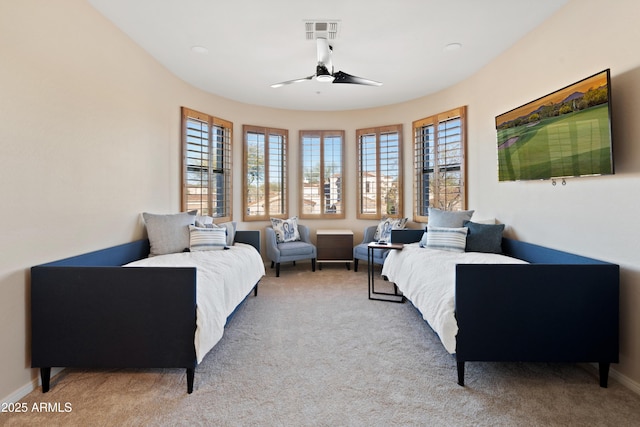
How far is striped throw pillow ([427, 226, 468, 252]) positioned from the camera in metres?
3.37

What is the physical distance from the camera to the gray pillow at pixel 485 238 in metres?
3.25

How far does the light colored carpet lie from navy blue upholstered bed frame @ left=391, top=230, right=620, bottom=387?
0.70ft

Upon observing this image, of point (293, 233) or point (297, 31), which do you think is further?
point (293, 233)

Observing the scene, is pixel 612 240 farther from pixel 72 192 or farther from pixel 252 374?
Answer: pixel 72 192

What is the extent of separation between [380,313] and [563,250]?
1693 millimetres

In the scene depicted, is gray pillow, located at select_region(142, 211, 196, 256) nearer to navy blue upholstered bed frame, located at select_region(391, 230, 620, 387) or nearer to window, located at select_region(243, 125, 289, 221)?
window, located at select_region(243, 125, 289, 221)

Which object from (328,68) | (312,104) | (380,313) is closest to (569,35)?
(328,68)

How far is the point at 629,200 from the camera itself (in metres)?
1.98

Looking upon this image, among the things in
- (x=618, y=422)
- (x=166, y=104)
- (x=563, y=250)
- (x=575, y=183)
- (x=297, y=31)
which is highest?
(x=297, y=31)

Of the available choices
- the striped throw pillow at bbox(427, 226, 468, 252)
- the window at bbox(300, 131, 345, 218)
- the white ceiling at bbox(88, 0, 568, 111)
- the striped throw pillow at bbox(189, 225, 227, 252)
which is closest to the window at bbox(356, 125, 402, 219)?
the window at bbox(300, 131, 345, 218)

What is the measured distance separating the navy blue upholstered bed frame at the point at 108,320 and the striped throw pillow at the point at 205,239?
4.94ft

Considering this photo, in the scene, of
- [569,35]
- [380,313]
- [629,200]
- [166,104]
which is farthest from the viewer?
[166,104]

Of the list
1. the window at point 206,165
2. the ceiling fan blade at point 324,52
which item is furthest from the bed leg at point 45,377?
the ceiling fan blade at point 324,52

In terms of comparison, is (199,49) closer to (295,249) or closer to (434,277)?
(295,249)
